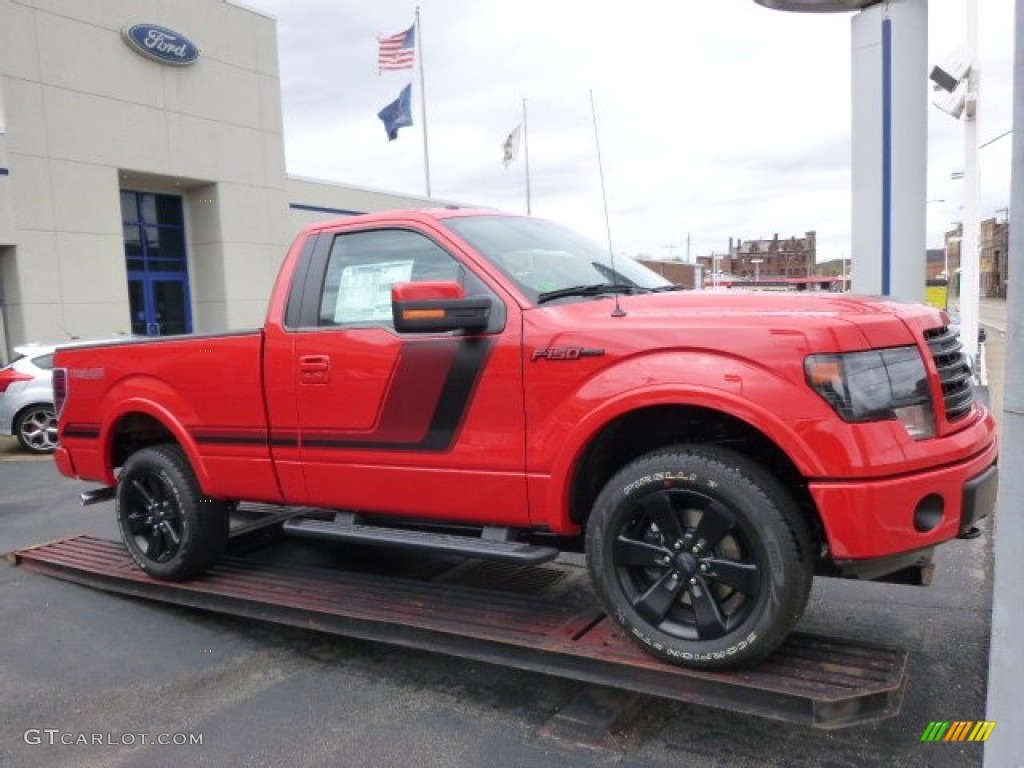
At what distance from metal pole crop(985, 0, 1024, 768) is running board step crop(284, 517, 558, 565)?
169cm

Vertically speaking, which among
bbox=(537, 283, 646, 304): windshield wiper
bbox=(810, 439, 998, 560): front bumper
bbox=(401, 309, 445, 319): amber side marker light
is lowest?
bbox=(810, 439, 998, 560): front bumper

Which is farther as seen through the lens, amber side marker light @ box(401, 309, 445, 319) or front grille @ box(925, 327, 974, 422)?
amber side marker light @ box(401, 309, 445, 319)

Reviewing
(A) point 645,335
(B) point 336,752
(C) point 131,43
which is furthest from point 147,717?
(C) point 131,43

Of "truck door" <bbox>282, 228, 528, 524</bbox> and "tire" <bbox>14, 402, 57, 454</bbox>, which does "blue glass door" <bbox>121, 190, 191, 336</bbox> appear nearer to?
"tire" <bbox>14, 402, 57, 454</bbox>

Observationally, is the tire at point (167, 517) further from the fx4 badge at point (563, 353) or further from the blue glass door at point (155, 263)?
the blue glass door at point (155, 263)

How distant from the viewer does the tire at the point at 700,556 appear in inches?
117

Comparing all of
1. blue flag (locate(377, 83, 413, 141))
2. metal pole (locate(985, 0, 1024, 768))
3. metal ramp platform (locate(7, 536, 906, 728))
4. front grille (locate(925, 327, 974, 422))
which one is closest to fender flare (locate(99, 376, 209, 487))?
metal ramp platform (locate(7, 536, 906, 728))

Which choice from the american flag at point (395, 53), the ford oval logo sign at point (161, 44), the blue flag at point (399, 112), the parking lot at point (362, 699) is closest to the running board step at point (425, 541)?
the parking lot at point (362, 699)

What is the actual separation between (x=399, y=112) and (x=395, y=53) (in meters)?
2.97

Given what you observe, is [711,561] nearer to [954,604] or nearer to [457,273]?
[457,273]

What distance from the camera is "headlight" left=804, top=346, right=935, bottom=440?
9.36 ft

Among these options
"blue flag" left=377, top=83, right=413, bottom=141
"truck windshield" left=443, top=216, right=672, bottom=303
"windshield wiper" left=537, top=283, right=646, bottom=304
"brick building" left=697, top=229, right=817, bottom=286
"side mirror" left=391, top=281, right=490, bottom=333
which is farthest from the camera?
"blue flag" left=377, top=83, right=413, bottom=141

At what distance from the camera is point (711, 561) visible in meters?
3.10

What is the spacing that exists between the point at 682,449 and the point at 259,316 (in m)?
20.9
